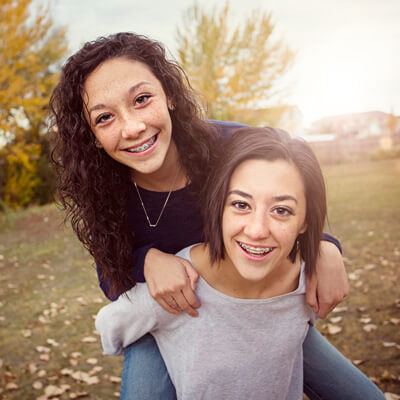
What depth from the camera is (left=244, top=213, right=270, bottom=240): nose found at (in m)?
1.58

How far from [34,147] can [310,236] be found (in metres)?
12.9

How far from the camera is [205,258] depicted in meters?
1.85

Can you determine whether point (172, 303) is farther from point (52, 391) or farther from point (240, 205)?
point (52, 391)

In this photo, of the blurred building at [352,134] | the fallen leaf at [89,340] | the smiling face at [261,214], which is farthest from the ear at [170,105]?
the blurred building at [352,134]

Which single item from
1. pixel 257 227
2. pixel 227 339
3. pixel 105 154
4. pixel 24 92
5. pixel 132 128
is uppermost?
pixel 24 92

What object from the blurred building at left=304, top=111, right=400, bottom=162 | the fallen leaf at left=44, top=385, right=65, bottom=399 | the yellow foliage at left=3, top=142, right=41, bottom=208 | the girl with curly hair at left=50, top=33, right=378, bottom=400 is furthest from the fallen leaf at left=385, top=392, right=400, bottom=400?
the blurred building at left=304, top=111, right=400, bottom=162

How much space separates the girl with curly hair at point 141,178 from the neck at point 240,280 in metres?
0.06

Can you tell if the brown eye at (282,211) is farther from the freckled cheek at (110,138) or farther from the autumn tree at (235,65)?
the autumn tree at (235,65)

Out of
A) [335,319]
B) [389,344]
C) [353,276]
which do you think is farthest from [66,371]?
[353,276]

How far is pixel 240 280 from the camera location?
178 cm

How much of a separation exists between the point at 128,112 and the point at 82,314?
4034 mm

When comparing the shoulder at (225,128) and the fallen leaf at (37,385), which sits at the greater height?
the shoulder at (225,128)

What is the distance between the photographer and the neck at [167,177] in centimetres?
222

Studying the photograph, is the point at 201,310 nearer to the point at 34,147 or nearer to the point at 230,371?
the point at 230,371
